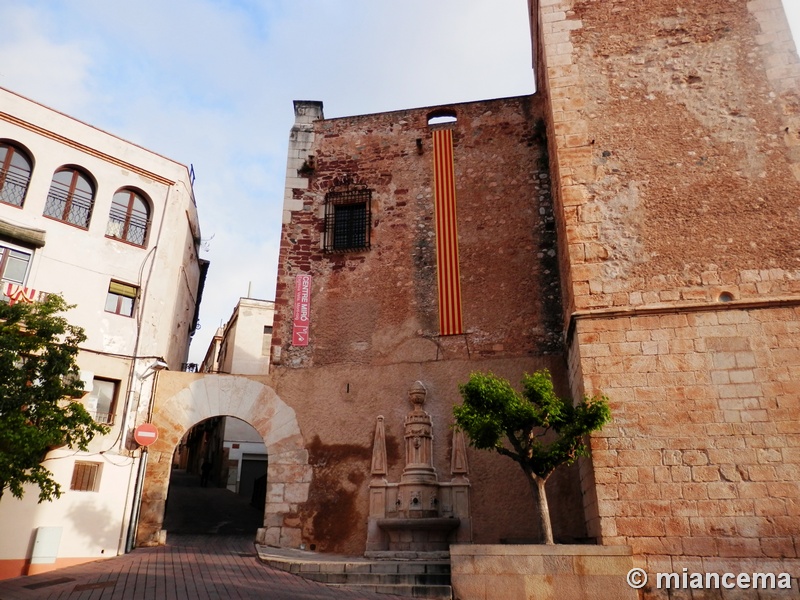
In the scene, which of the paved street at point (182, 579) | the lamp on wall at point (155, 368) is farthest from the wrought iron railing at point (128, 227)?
the paved street at point (182, 579)

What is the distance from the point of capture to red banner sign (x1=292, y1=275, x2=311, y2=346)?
1233cm

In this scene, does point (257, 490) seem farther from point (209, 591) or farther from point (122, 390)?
point (209, 591)

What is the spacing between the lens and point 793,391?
779 cm

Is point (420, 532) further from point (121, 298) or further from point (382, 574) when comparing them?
point (121, 298)

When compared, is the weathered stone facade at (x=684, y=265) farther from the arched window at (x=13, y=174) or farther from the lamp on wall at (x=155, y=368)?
the arched window at (x=13, y=174)

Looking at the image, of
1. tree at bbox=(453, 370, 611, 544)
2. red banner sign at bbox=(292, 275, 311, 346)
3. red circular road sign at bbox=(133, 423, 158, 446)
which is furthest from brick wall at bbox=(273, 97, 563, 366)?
tree at bbox=(453, 370, 611, 544)

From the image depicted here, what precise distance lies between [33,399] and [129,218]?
202 inches

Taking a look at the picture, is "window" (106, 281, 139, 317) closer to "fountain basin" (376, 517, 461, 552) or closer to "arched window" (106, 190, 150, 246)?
"arched window" (106, 190, 150, 246)

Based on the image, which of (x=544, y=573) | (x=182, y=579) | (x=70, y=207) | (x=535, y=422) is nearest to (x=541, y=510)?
(x=544, y=573)

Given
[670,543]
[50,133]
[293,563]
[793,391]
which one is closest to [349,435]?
[293,563]

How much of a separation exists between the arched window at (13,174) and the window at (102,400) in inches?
140

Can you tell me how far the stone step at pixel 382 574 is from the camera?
7.73 meters

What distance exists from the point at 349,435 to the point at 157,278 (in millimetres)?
4997

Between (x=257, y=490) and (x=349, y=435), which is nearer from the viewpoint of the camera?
(x=349, y=435)
